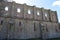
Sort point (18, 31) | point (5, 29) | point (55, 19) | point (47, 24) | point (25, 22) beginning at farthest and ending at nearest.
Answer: point (55, 19) < point (47, 24) < point (25, 22) < point (18, 31) < point (5, 29)

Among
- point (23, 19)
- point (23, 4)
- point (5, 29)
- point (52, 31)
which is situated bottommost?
point (52, 31)

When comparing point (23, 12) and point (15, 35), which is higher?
point (23, 12)

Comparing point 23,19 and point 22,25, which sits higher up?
point 23,19

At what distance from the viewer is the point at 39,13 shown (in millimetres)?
28578

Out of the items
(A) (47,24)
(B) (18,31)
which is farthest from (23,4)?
(A) (47,24)

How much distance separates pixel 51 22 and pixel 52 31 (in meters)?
2.83

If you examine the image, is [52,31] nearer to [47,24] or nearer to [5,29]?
[47,24]

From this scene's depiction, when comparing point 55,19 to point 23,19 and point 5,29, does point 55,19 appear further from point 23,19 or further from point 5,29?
point 5,29

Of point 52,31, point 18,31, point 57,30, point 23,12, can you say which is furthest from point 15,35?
point 57,30

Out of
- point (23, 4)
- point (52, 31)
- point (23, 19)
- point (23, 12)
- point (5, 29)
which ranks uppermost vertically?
point (23, 4)

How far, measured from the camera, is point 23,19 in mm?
23984

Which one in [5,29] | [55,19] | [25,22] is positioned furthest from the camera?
[55,19]

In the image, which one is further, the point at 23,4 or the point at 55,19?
the point at 55,19

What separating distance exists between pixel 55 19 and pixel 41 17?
252 inches
